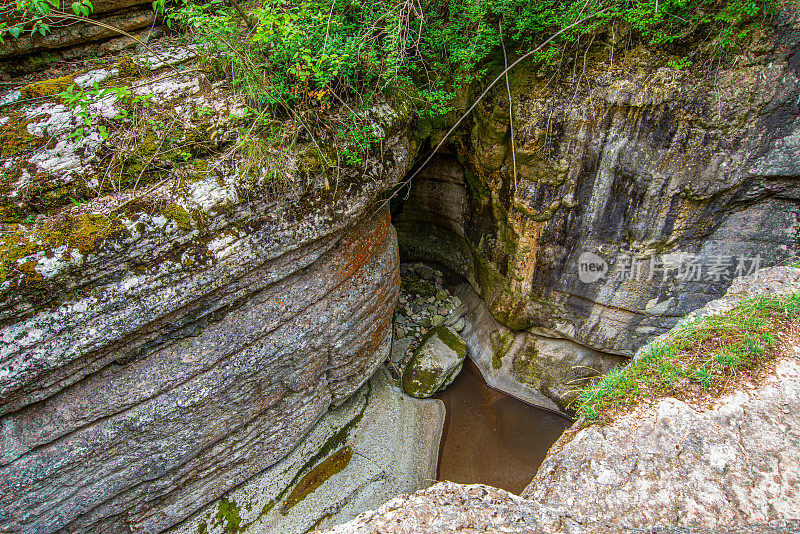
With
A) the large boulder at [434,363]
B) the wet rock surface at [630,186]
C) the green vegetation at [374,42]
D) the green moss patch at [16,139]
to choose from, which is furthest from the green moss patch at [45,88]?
the large boulder at [434,363]

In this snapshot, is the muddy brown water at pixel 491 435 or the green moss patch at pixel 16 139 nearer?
the green moss patch at pixel 16 139

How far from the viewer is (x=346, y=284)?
3779mm

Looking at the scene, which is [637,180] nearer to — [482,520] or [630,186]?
[630,186]

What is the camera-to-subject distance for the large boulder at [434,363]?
17.7 ft

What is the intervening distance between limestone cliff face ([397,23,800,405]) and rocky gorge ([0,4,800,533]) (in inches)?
0.9

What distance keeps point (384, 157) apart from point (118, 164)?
205 cm

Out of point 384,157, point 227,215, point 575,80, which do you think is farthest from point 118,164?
point 575,80

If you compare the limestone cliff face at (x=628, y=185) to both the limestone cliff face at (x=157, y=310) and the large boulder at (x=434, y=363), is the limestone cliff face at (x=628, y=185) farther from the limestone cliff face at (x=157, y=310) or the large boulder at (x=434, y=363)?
the limestone cliff face at (x=157, y=310)

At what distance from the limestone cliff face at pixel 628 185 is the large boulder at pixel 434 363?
3.12 ft

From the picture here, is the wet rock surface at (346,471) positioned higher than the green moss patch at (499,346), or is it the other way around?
the green moss patch at (499,346)

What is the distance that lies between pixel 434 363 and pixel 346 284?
7.76 ft

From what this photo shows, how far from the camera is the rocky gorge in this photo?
233 cm

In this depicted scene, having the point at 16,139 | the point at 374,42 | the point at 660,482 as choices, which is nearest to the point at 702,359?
the point at 660,482

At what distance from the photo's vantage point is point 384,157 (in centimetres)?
354
